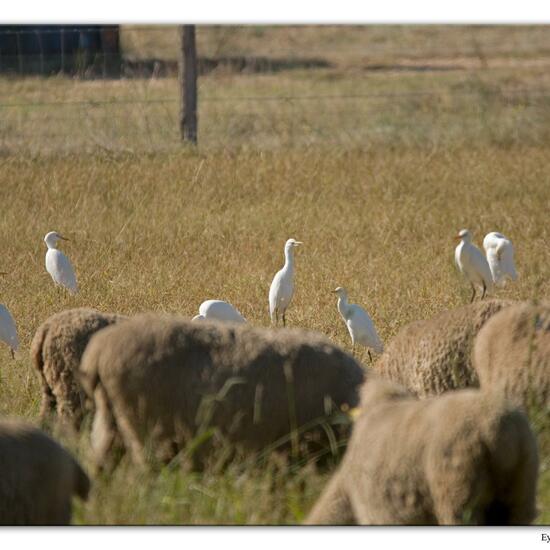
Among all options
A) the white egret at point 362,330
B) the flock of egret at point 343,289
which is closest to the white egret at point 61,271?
the flock of egret at point 343,289

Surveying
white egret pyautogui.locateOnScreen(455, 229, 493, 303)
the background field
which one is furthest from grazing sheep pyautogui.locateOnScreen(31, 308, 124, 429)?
white egret pyautogui.locateOnScreen(455, 229, 493, 303)

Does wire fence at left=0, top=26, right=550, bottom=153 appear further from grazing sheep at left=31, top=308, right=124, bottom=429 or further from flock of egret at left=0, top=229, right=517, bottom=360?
grazing sheep at left=31, top=308, right=124, bottom=429

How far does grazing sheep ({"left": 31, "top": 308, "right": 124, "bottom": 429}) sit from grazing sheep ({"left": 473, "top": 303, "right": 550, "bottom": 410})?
1543mm

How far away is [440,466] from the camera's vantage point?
10.9 ft

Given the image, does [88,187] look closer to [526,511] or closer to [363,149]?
[363,149]

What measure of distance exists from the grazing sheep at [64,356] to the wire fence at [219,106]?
5772mm

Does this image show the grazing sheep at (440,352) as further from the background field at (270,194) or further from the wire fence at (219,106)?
the wire fence at (219,106)

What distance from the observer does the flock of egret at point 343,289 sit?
21.3 feet

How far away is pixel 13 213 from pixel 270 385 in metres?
5.67

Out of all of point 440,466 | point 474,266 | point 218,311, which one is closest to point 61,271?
point 218,311

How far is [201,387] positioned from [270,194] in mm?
6425

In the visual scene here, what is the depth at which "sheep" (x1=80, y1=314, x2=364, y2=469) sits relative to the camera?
408 centimetres

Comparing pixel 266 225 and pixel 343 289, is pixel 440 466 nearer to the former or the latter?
pixel 343 289

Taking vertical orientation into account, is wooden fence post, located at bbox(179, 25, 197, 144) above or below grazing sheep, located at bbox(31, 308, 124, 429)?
above
